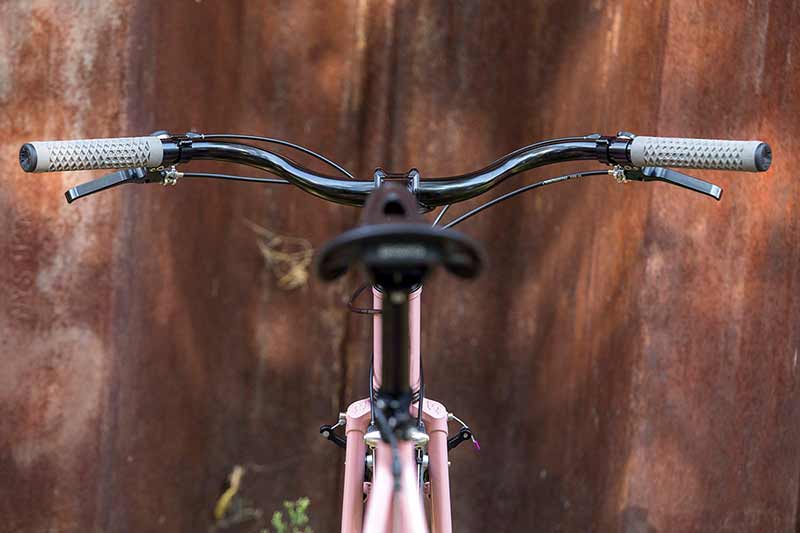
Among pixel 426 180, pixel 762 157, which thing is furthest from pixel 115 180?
pixel 762 157

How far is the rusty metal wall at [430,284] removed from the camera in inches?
85.9

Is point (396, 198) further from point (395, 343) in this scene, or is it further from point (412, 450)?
point (412, 450)

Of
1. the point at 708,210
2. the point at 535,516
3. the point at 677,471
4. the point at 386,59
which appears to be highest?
the point at 386,59

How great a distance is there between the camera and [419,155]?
2.69 meters

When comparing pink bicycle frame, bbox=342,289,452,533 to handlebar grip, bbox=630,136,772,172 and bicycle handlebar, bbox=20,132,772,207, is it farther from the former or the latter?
handlebar grip, bbox=630,136,772,172

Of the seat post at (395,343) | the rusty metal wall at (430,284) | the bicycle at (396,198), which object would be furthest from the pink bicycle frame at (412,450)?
the rusty metal wall at (430,284)

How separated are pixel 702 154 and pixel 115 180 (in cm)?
97

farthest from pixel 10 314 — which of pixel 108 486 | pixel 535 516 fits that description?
pixel 535 516

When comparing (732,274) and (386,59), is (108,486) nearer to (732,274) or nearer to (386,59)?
(386,59)

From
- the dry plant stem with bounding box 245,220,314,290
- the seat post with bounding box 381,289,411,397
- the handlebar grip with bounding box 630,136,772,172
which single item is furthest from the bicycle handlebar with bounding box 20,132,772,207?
the dry plant stem with bounding box 245,220,314,290

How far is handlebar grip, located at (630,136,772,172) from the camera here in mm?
1378

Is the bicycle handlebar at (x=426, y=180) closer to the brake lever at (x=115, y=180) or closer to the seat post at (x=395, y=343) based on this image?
the brake lever at (x=115, y=180)

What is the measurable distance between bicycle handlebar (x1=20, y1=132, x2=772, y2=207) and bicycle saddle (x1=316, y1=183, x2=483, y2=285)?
0.34 metres

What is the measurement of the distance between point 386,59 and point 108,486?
1489 millimetres
